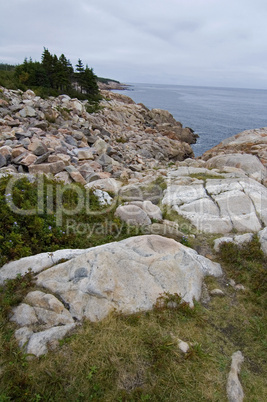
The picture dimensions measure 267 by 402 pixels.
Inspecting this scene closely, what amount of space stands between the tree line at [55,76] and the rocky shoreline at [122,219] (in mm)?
13170

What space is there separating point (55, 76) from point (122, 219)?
118ft

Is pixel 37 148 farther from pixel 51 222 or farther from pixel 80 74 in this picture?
pixel 80 74

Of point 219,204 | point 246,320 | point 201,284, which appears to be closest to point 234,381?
point 246,320

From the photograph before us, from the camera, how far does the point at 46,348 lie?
4.39 meters

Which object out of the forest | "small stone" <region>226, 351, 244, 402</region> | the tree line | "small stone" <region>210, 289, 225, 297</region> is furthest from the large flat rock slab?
the tree line

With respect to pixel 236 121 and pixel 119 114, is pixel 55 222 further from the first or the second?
pixel 236 121

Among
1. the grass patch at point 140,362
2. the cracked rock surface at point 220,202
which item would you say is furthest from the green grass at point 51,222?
the cracked rock surface at point 220,202

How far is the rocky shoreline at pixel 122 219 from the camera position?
16.9 feet

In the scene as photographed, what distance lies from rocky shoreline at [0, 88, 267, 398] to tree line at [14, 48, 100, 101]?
13.2 metres

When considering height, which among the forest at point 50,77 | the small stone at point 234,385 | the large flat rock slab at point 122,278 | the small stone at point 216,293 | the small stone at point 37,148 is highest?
the forest at point 50,77

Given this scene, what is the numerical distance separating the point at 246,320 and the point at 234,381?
5.53 feet

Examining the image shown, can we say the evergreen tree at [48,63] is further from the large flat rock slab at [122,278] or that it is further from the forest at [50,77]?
the large flat rock slab at [122,278]

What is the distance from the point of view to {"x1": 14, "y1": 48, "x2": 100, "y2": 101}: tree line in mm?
34781

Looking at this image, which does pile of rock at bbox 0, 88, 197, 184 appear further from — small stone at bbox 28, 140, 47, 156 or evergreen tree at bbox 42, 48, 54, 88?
evergreen tree at bbox 42, 48, 54, 88
